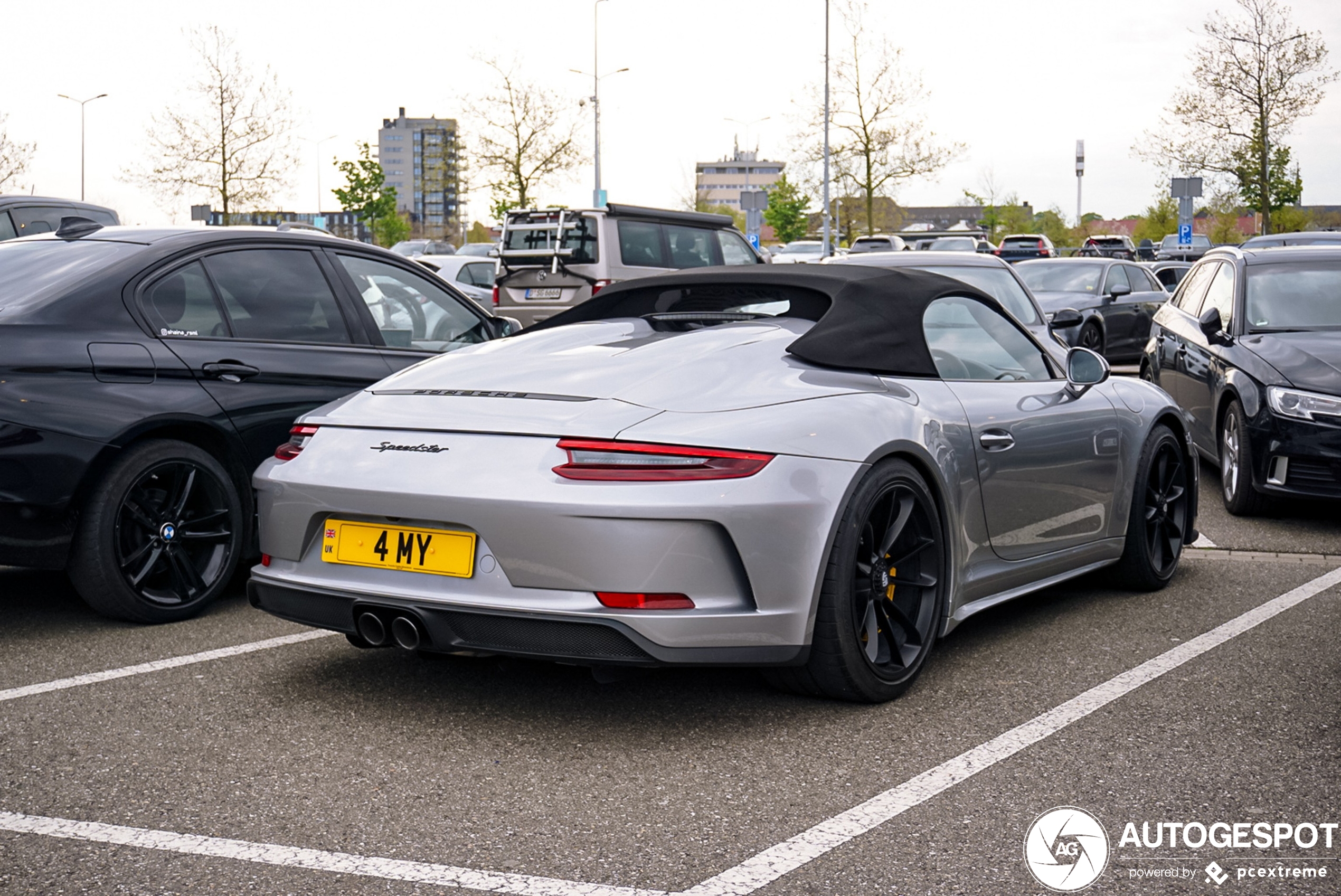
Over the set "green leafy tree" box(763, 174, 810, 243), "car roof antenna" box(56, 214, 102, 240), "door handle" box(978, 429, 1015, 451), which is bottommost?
"door handle" box(978, 429, 1015, 451)

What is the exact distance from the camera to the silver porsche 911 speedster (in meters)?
3.71

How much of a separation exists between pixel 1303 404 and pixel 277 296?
514 centimetres

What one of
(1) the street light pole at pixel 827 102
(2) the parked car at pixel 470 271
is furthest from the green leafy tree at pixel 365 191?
(2) the parked car at pixel 470 271

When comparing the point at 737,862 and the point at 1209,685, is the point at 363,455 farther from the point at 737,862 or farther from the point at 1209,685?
the point at 1209,685

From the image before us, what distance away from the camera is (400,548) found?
3930mm

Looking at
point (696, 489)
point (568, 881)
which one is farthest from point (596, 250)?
point (568, 881)

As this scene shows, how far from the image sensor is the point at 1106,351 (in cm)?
1742

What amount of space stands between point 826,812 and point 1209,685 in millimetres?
1703

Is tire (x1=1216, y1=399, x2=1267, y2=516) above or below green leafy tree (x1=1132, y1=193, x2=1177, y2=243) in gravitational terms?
below

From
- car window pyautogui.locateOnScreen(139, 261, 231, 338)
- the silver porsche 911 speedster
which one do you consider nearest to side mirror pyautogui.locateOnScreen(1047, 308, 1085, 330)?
→ the silver porsche 911 speedster

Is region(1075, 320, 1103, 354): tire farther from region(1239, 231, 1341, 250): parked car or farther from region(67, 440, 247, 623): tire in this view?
region(67, 440, 247, 623): tire

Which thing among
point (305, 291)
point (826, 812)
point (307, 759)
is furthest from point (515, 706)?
point (305, 291)

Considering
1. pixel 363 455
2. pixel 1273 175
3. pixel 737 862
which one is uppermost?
pixel 1273 175

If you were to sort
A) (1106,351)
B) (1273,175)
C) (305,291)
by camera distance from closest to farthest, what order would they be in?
(305,291), (1106,351), (1273,175)
